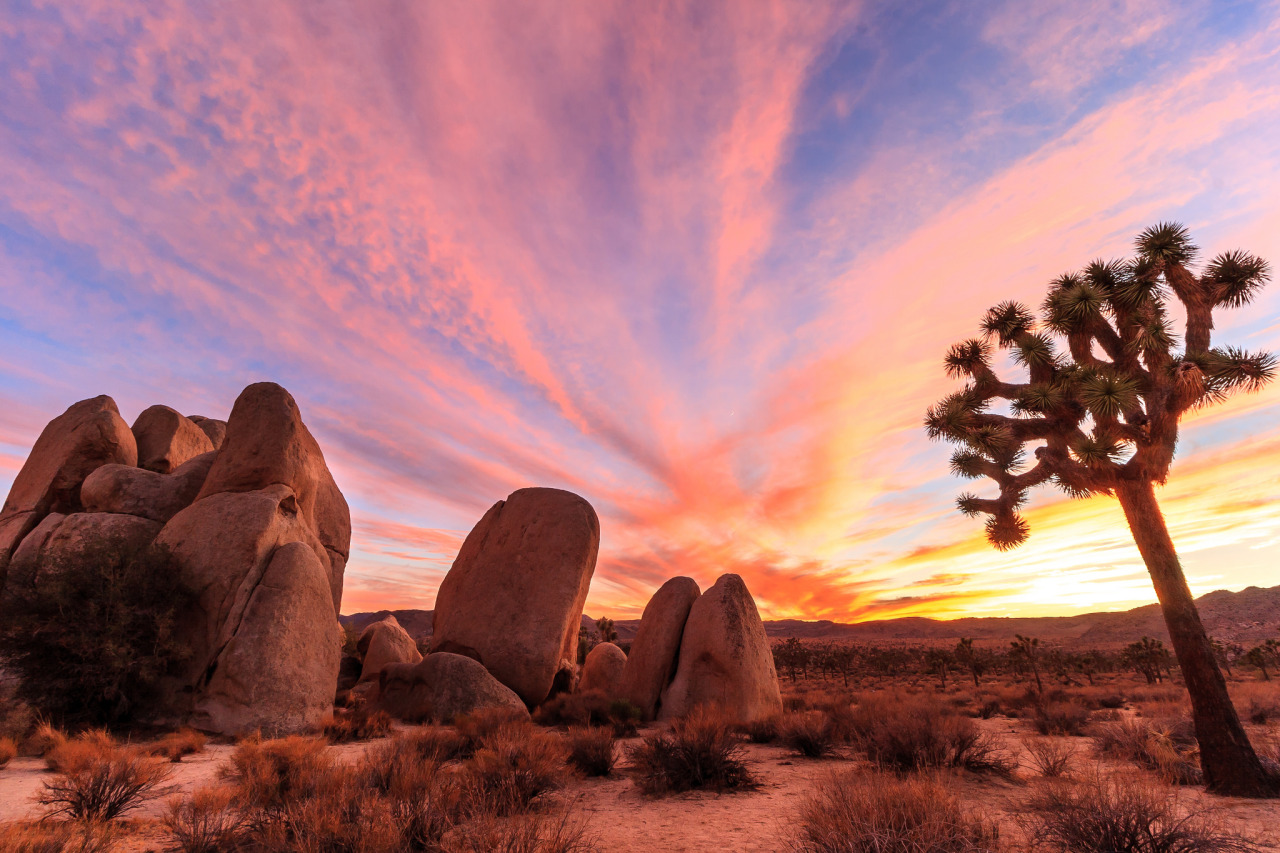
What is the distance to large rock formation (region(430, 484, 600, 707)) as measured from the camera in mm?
17062

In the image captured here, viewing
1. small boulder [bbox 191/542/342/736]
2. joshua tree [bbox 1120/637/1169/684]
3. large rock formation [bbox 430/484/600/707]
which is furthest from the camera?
joshua tree [bbox 1120/637/1169/684]

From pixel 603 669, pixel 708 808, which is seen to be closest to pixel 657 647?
pixel 603 669

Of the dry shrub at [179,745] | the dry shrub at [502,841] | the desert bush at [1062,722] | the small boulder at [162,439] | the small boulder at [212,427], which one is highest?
the small boulder at [212,427]

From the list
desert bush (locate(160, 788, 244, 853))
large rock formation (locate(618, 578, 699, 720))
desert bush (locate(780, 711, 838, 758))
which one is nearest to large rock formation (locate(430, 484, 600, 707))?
large rock formation (locate(618, 578, 699, 720))

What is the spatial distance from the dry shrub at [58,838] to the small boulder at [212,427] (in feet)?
74.0

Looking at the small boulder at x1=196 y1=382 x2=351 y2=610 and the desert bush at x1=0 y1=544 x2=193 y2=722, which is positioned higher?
the small boulder at x1=196 y1=382 x2=351 y2=610

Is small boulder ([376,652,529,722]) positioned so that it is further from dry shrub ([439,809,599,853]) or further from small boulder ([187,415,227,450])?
small boulder ([187,415,227,450])

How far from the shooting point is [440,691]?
14.5 metres

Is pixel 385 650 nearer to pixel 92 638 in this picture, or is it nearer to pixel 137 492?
pixel 137 492

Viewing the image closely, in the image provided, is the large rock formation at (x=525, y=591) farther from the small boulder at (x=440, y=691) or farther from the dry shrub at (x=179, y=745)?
the dry shrub at (x=179, y=745)

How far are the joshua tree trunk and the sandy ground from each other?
42cm

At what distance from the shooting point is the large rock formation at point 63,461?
56.3 feet

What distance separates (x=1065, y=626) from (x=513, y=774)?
446 ft

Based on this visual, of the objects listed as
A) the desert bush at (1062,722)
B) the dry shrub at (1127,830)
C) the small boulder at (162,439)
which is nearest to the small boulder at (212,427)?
the small boulder at (162,439)
